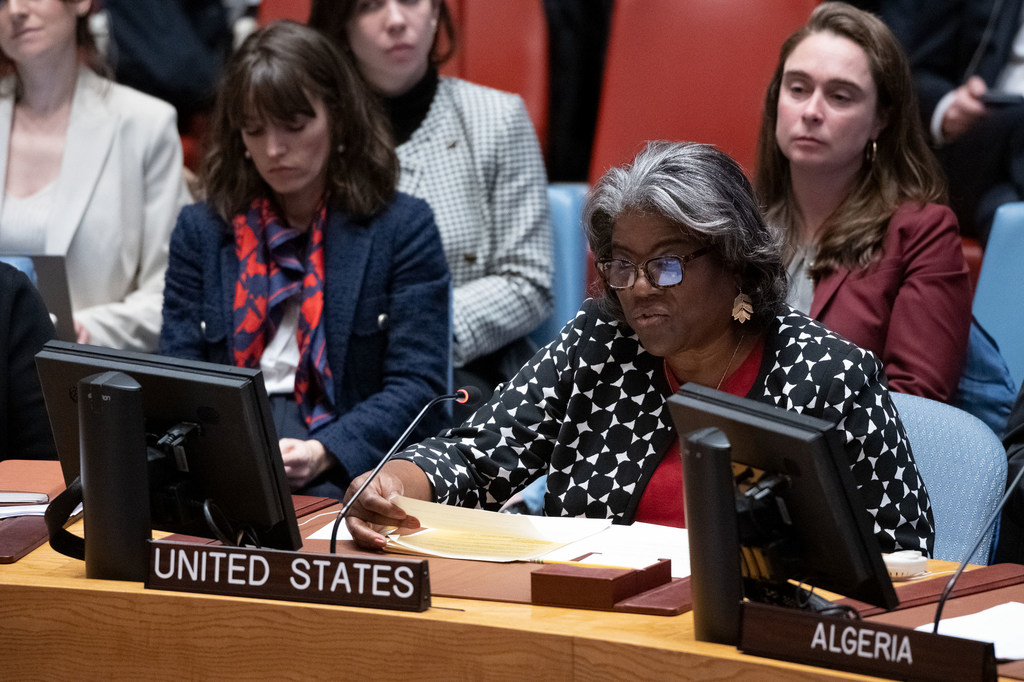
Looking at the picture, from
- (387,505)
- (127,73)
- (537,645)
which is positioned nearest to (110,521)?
(387,505)

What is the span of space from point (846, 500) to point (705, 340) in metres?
0.63

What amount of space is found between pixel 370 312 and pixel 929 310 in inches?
43.7

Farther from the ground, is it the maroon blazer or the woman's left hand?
the maroon blazer

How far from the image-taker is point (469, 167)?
305cm

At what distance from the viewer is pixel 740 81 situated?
10.4 feet

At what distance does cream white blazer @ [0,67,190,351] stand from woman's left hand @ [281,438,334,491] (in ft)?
2.81

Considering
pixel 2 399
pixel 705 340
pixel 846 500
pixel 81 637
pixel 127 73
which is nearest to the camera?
pixel 846 500

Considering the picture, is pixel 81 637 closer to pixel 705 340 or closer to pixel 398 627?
pixel 398 627

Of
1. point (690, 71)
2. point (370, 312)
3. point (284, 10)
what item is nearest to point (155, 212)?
point (284, 10)

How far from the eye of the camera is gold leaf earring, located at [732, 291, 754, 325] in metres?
1.85

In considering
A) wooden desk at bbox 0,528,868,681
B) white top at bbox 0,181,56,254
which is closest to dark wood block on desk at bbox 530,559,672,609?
wooden desk at bbox 0,528,868,681

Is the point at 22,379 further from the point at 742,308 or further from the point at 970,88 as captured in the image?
the point at 970,88

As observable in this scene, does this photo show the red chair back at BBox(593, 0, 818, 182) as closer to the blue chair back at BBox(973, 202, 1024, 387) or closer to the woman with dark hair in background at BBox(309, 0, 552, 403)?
the woman with dark hair in background at BBox(309, 0, 552, 403)

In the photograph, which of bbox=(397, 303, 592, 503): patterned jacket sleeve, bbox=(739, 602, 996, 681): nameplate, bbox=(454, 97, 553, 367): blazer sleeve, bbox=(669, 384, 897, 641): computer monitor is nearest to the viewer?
bbox=(739, 602, 996, 681): nameplate
